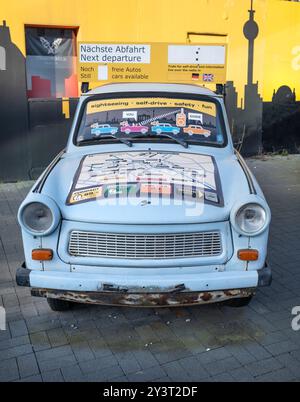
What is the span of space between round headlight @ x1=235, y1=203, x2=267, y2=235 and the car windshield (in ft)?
4.28

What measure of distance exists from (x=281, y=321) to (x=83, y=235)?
1.79 m

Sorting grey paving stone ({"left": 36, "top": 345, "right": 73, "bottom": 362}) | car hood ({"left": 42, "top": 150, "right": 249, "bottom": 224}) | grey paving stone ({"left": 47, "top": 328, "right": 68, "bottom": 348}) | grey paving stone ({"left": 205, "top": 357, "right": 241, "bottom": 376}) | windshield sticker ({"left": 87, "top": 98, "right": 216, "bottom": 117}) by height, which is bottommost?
grey paving stone ({"left": 205, "top": 357, "right": 241, "bottom": 376})

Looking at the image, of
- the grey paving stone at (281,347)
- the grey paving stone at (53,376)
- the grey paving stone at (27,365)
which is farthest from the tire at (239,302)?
the grey paving stone at (27,365)

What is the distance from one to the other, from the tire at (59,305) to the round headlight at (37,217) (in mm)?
775

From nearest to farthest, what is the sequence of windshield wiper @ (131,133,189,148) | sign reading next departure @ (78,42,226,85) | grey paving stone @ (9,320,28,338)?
1. grey paving stone @ (9,320,28,338)
2. windshield wiper @ (131,133,189,148)
3. sign reading next departure @ (78,42,226,85)

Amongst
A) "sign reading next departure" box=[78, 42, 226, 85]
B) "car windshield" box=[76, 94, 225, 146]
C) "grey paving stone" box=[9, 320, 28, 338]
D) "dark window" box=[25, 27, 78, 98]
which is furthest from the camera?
"dark window" box=[25, 27, 78, 98]

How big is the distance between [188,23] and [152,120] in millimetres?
5374

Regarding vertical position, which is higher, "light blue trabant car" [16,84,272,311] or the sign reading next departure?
the sign reading next departure

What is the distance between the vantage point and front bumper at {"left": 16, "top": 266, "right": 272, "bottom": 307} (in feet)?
10.3

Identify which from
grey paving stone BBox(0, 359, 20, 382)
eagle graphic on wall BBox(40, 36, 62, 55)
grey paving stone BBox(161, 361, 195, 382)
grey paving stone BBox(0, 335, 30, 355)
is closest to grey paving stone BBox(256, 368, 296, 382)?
grey paving stone BBox(161, 361, 195, 382)

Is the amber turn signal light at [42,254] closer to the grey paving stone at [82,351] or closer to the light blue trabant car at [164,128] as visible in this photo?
the grey paving stone at [82,351]

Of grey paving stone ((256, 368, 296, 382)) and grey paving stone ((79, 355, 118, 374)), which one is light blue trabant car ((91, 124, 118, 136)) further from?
grey paving stone ((256, 368, 296, 382))

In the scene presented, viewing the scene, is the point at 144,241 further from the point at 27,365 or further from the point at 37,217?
the point at 27,365
